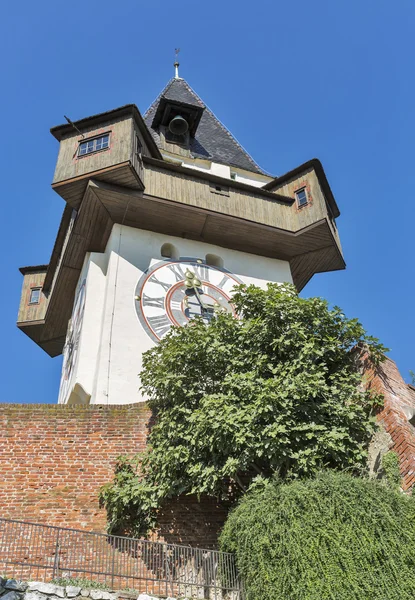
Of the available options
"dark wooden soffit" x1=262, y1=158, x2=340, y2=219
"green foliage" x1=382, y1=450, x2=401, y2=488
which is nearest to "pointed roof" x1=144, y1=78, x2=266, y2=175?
"dark wooden soffit" x1=262, y1=158, x2=340, y2=219

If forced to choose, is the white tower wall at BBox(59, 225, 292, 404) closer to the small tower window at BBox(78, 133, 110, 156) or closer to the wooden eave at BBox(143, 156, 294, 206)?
the wooden eave at BBox(143, 156, 294, 206)

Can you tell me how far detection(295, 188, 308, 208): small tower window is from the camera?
60.5 feet

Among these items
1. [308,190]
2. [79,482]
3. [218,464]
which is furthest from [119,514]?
[308,190]

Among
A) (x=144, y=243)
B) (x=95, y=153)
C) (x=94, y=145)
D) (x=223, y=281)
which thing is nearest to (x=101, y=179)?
(x=95, y=153)

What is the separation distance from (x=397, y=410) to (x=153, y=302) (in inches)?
292

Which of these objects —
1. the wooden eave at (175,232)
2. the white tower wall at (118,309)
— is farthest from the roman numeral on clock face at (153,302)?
the wooden eave at (175,232)

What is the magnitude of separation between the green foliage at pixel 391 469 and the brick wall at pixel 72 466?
9.19 feet

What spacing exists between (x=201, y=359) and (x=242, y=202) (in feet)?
27.0

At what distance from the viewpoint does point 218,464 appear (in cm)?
955

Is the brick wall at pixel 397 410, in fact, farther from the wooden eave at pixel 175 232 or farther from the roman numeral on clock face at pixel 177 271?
the wooden eave at pixel 175 232

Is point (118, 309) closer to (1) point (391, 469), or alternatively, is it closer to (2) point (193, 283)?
(2) point (193, 283)

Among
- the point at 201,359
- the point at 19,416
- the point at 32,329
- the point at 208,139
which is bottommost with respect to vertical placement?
the point at 19,416

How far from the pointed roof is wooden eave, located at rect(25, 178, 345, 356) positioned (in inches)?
198

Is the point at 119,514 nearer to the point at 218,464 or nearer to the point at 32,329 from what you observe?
the point at 218,464
